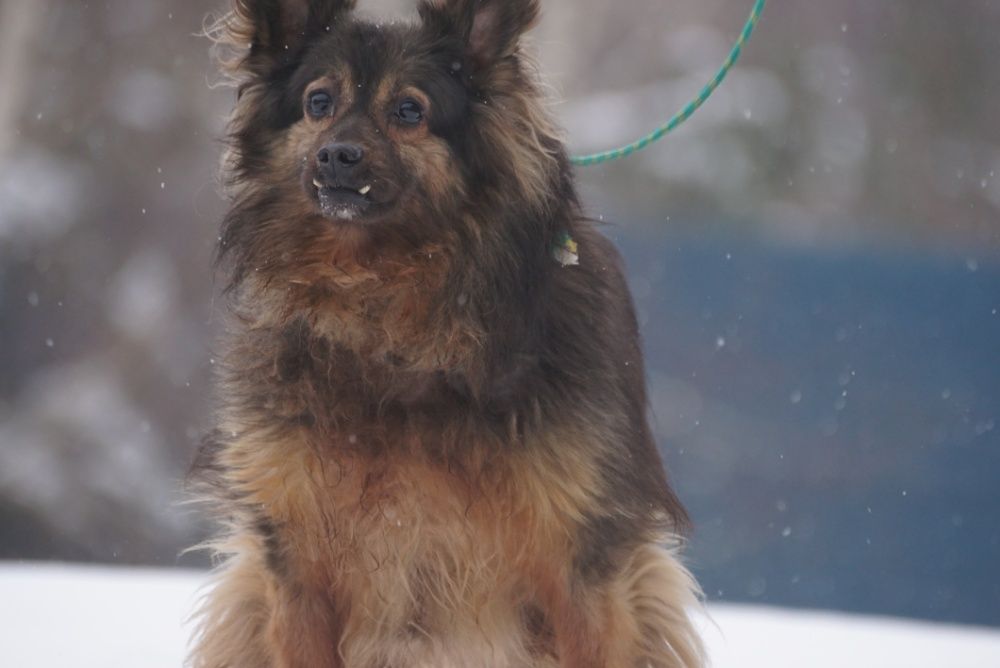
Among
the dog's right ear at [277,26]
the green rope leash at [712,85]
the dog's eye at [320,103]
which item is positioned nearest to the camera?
the dog's eye at [320,103]

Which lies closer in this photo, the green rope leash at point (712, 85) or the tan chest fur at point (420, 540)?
the tan chest fur at point (420, 540)

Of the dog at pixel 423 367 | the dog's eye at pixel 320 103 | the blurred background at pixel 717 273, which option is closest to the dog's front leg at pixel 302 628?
the dog at pixel 423 367

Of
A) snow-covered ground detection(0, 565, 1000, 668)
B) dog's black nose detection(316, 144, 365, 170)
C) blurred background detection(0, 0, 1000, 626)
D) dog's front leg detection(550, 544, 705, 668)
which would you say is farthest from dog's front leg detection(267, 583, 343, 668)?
blurred background detection(0, 0, 1000, 626)

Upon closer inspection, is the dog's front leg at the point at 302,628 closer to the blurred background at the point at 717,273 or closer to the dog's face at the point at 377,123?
the dog's face at the point at 377,123

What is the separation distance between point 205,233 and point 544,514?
10.5 meters

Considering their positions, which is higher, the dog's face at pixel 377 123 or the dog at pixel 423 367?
the dog's face at pixel 377 123

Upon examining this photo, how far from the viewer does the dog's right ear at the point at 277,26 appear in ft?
13.6

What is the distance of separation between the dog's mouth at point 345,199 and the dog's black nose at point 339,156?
66mm

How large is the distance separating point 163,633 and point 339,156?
2653mm

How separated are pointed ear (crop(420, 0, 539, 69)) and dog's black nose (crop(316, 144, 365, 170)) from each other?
22.0 inches

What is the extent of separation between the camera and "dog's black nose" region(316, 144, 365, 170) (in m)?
3.81

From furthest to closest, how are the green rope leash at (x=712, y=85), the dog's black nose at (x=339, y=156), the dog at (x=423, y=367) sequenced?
the green rope leash at (x=712, y=85) < the dog at (x=423, y=367) < the dog's black nose at (x=339, y=156)

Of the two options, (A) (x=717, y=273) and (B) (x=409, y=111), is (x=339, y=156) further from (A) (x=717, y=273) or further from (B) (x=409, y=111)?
(A) (x=717, y=273)

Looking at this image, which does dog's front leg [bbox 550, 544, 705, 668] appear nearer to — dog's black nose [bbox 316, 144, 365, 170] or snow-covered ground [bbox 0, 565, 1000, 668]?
snow-covered ground [bbox 0, 565, 1000, 668]
